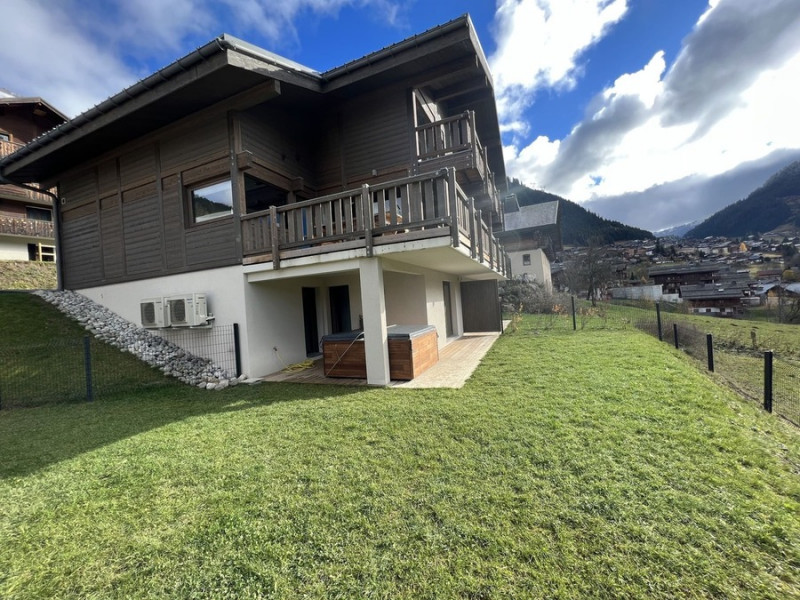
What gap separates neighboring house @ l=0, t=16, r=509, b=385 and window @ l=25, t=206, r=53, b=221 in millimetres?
12329

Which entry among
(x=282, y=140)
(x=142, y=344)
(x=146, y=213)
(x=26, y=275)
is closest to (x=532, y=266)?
(x=282, y=140)

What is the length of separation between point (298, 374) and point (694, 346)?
11.5 meters

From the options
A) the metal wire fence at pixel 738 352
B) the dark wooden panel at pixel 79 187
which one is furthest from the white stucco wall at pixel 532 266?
the dark wooden panel at pixel 79 187

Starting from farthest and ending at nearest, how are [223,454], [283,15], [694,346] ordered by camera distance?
[694,346] < [283,15] < [223,454]

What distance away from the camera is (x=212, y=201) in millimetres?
7578

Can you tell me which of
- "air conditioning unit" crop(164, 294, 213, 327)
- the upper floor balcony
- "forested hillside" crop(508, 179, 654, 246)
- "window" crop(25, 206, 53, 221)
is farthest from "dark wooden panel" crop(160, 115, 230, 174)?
"forested hillside" crop(508, 179, 654, 246)

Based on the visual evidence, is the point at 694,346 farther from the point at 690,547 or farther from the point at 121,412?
the point at 121,412

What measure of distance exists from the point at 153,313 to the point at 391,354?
19.4ft

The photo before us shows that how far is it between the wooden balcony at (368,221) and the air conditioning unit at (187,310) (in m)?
1.48

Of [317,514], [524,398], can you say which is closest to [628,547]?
[317,514]

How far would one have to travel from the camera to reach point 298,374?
7160mm

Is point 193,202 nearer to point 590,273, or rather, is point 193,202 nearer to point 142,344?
point 142,344

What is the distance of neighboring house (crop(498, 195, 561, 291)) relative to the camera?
26.8 meters

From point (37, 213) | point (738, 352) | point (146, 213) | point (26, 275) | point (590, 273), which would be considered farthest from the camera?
point (590, 273)
